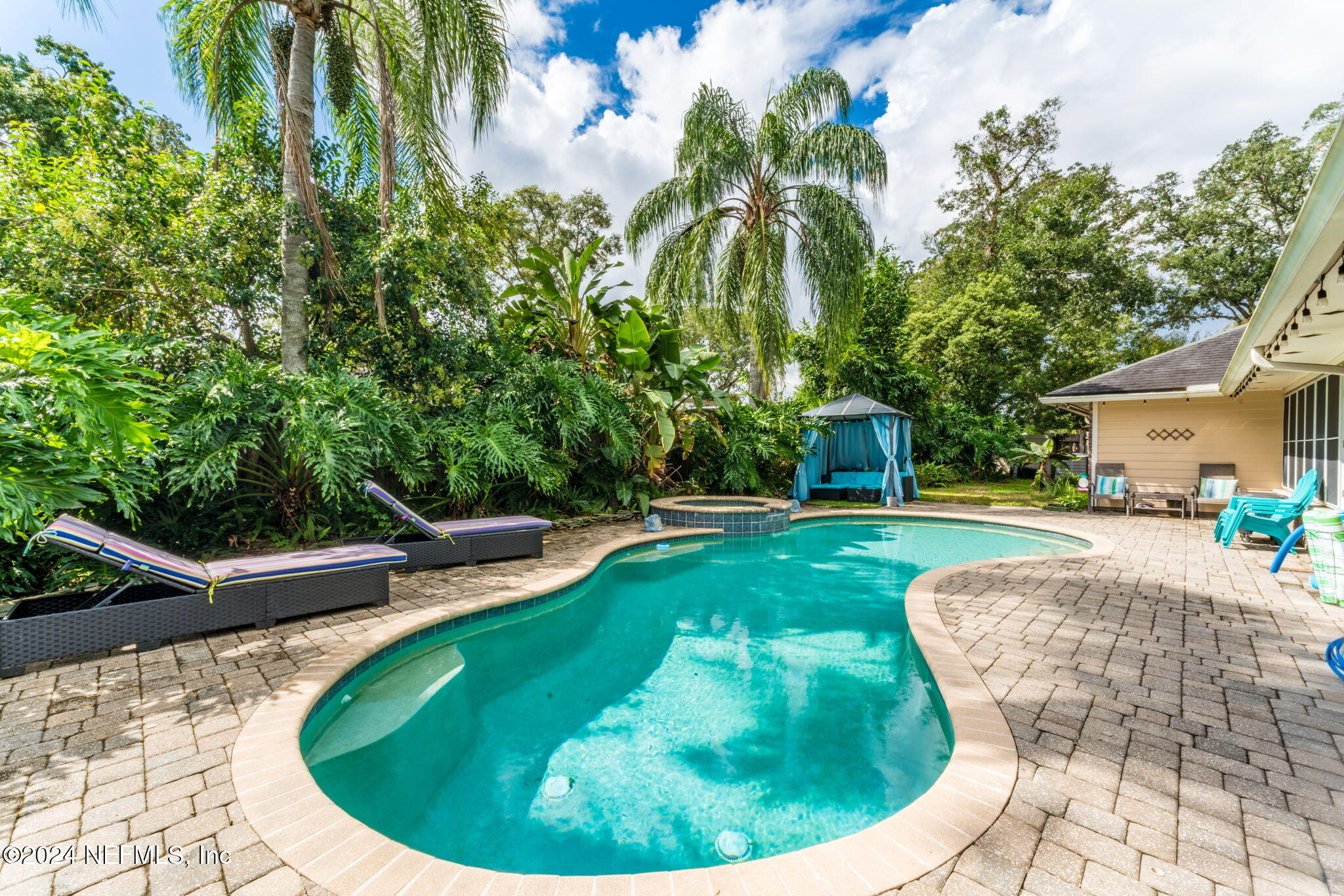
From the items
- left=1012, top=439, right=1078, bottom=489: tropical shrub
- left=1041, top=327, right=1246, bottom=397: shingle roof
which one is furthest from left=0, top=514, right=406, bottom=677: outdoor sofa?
left=1012, top=439, right=1078, bottom=489: tropical shrub

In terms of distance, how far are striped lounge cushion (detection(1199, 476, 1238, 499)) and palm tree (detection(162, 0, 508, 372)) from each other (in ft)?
46.1

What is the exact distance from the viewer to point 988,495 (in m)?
13.0

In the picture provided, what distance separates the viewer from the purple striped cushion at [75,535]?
9.90ft

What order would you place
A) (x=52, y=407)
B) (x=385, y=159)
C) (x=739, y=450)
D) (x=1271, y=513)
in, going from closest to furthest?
(x=52, y=407) < (x=1271, y=513) < (x=385, y=159) < (x=739, y=450)

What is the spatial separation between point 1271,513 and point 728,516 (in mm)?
7117

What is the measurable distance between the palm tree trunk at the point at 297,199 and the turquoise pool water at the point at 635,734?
182 inches

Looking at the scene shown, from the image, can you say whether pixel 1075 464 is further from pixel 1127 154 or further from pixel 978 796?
pixel 978 796

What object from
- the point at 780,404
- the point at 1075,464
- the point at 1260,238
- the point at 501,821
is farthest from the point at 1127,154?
the point at 501,821

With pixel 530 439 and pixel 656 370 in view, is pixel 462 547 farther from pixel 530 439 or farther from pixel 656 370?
pixel 656 370

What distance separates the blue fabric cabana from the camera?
12.0m

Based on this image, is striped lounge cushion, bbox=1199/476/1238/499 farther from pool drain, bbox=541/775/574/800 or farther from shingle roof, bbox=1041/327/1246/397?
pool drain, bbox=541/775/574/800

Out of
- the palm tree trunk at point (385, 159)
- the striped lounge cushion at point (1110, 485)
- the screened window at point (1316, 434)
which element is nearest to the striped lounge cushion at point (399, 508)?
the palm tree trunk at point (385, 159)

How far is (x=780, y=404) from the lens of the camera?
13.2 meters

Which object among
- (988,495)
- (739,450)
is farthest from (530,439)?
(988,495)
